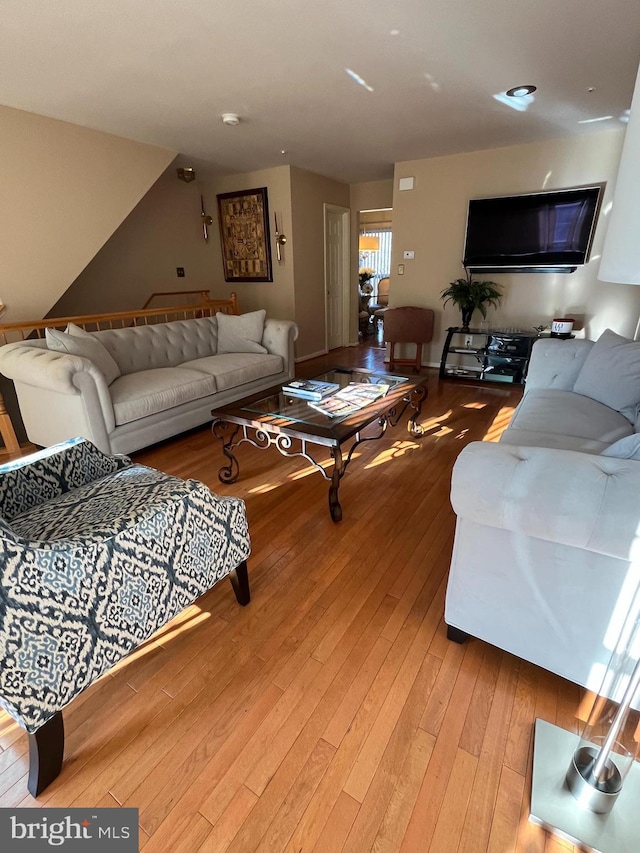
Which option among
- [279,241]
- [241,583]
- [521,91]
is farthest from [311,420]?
[279,241]

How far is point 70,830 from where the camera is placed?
3.35 ft

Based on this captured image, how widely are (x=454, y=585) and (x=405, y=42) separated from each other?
2.86 m

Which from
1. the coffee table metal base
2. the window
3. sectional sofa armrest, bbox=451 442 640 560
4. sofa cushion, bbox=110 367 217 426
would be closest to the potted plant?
the coffee table metal base

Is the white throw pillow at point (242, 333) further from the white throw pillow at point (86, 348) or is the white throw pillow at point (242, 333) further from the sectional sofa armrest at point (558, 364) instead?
the sectional sofa armrest at point (558, 364)

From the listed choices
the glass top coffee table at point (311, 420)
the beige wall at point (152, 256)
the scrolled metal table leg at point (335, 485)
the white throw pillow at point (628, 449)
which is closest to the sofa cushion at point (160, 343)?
the glass top coffee table at point (311, 420)

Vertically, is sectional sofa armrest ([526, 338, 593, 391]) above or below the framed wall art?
below

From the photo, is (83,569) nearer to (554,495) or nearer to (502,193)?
(554,495)

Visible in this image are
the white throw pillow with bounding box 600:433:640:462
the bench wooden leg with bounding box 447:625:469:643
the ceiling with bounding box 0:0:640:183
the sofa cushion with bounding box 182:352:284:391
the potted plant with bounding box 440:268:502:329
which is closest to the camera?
the white throw pillow with bounding box 600:433:640:462

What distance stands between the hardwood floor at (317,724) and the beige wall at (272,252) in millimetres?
4193

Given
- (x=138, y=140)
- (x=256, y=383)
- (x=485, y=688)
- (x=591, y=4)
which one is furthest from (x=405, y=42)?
(x=485, y=688)

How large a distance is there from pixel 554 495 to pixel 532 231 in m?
4.46

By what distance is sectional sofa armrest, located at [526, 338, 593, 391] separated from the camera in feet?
8.63

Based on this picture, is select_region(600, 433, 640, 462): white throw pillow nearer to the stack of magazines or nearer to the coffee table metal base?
the coffee table metal base

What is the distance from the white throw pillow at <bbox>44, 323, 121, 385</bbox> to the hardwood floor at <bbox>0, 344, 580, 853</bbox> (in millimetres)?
1887
